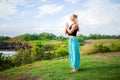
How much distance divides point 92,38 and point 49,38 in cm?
321

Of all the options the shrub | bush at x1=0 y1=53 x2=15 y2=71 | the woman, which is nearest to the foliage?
the shrub

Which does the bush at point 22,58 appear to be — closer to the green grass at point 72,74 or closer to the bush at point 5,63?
the bush at point 5,63

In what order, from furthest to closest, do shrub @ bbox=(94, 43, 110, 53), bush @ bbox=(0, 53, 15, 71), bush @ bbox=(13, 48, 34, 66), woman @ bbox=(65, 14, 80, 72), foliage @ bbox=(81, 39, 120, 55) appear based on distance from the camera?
1. shrub @ bbox=(94, 43, 110, 53)
2. foliage @ bbox=(81, 39, 120, 55)
3. bush @ bbox=(13, 48, 34, 66)
4. bush @ bbox=(0, 53, 15, 71)
5. woman @ bbox=(65, 14, 80, 72)

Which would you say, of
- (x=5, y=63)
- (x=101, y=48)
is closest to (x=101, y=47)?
(x=101, y=48)

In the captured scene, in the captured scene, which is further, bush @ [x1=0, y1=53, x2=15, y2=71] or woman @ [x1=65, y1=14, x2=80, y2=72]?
bush @ [x1=0, y1=53, x2=15, y2=71]

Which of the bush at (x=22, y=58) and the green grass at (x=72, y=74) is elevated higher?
the bush at (x=22, y=58)

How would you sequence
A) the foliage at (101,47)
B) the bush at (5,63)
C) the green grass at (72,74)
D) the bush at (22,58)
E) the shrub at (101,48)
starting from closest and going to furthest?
1. the green grass at (72,74)
2. the bush at (5,63)
3. the bush at (22,58)
4. the foliage at (101,47)
5. the shrub at (101,48)

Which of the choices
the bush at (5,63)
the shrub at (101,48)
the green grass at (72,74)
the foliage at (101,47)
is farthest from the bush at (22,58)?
the shrub at (101,48)

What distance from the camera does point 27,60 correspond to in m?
12.8

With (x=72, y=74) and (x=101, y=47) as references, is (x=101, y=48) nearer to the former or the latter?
(x=101, y=47)

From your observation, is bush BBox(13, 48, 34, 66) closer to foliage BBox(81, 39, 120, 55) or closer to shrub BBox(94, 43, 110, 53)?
foliage BBox(81, 39, 120, 55)

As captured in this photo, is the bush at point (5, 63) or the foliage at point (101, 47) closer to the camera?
the bush at point (5, 63)

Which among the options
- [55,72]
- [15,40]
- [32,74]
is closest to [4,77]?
[32,74]

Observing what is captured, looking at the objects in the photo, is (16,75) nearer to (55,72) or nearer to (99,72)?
(55,72)
